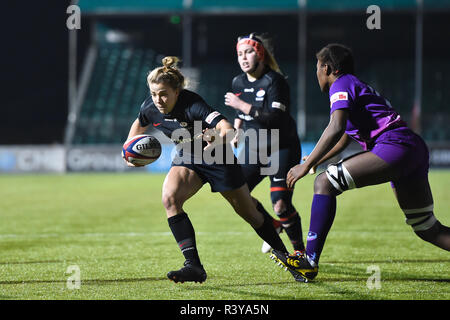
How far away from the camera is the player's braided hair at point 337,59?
514 cm

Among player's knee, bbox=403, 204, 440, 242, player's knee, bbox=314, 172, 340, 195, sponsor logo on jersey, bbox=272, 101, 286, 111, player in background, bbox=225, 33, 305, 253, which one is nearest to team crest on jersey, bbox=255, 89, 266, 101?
player in background, bbox=225, 33, 305, 253

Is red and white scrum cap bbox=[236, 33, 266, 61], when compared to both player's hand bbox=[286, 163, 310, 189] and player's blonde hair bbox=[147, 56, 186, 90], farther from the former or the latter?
player's hand bbox=[286, 163, 310, 189]

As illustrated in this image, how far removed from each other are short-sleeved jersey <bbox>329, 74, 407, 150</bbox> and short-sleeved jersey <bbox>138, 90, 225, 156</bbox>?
39.3 inches

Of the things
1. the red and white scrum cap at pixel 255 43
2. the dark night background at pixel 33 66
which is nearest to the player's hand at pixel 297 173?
the red and white scrum cap at pixel 255 43

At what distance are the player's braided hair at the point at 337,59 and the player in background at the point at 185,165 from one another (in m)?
0.99

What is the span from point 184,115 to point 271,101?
136cm

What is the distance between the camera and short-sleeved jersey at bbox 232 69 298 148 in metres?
6.41

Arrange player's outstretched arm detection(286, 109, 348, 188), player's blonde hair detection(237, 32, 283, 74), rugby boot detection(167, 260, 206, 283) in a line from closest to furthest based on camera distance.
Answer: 1. player's outstretched arm detection(286, 109, 348, 188)
2. rugby boot detection(167, 260, 206, 283)
3. player's blonde hair detection(237, 32, 283, 74)

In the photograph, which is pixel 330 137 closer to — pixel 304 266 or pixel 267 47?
pixel 304 266

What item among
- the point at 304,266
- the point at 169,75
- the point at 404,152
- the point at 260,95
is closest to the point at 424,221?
the point at 404,152

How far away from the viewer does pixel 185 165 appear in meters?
5.43

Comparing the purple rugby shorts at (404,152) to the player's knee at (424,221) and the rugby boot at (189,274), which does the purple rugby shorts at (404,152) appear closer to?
the player's knee at (424,221)
